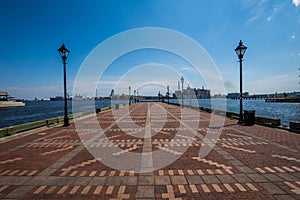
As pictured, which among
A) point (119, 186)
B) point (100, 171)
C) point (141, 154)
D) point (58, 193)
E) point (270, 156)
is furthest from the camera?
point (141, 154)

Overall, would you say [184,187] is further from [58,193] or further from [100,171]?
[58,193]

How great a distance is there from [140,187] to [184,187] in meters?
1.14

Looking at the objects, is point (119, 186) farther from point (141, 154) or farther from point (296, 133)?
point (296, 133)

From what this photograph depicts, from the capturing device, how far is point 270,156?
7.73m

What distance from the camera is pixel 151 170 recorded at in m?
6.48

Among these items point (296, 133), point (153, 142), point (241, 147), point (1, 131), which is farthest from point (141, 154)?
point (296, 133)

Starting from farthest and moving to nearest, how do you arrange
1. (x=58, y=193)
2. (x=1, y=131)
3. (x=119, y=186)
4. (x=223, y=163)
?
(x=1, y=131) → (x=223, y=163) → (x=119, y=186) → (x=58, y=193)

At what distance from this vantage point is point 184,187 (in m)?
5.21

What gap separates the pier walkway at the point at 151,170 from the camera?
495cm

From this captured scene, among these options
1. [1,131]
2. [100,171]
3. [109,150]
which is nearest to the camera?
[100,171]

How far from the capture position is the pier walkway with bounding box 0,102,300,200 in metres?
4.95

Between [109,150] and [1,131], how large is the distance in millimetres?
7278

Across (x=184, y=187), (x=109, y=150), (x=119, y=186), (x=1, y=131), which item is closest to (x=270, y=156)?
(x=184, y=187)

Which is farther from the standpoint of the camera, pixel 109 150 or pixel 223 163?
pixel 109 150
